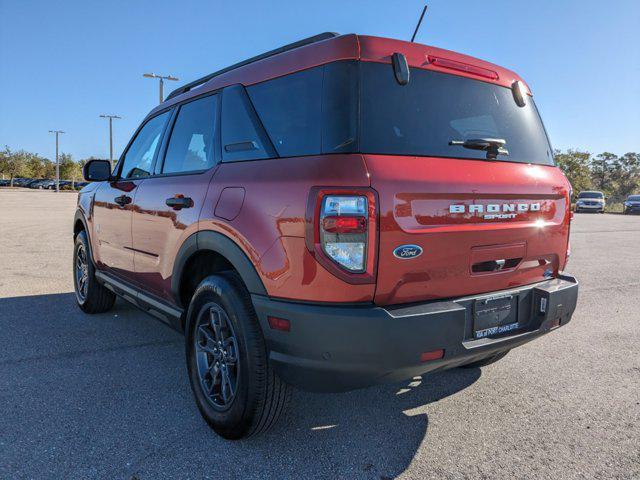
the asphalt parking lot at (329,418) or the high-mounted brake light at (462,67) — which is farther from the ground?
the high-mounted brake light at (462,67)

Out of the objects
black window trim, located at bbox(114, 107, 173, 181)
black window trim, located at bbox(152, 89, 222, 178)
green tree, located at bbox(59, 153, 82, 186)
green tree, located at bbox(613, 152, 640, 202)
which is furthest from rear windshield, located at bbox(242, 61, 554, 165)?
green tree, located at bbox(59, 153, 82, 186)

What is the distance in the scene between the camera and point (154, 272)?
3330mm

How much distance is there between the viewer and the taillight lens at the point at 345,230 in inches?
77.4

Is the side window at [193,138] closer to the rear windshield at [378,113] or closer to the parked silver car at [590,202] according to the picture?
the rear windshield at [378,113]

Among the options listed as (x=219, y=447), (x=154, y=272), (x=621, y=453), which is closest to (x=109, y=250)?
(x=154, y=272)

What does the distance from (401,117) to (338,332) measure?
1041mm

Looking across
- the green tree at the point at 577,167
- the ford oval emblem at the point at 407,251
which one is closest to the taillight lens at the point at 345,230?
the ford oval emblem at the point at 407,251

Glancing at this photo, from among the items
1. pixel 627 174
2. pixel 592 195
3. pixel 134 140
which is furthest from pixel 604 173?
pixel 134 140

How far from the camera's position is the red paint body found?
2.00 metres

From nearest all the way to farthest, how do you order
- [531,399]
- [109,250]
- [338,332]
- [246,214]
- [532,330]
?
[338,332], [246,214], [532,330], [531,399], [109,250]

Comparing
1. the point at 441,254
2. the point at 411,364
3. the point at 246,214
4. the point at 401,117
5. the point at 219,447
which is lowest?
the point at 219,447

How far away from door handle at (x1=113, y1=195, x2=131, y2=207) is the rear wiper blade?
2.55m

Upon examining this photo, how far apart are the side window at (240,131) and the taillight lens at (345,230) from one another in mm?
547

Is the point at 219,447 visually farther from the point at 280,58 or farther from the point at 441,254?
the point at 280,58
